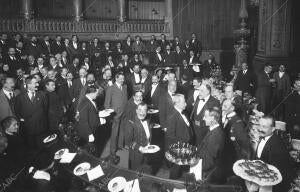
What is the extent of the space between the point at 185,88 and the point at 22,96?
173 inches

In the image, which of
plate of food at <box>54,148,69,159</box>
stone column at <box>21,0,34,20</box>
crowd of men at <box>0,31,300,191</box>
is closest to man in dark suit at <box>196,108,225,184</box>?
crowd of men at <box>0,31,300,191</box>

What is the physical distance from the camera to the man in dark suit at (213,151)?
156 inches

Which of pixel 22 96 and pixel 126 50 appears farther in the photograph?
pixel 126 50

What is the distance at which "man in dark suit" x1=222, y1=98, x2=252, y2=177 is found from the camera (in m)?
4.45

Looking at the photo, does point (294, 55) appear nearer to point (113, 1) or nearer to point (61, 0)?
point (113, 1)

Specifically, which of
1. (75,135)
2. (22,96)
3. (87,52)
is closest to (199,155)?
(75,135)

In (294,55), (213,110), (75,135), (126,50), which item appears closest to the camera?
(213,110)

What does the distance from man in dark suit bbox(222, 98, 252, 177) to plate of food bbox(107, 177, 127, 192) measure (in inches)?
63.5

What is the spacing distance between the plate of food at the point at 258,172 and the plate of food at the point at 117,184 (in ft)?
4.84

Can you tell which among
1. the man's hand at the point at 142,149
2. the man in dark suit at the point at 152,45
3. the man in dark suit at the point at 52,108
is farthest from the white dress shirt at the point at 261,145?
the man in dark suit at the point at 152,45

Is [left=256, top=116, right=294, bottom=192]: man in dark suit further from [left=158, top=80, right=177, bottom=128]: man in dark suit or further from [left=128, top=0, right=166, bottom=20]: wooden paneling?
[left=128, top=0, right=166, bottom=20]: wooden paneling

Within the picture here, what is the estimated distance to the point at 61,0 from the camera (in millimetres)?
16188

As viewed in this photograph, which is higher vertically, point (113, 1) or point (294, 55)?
point (113, 1)

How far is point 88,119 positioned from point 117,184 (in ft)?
6.24
